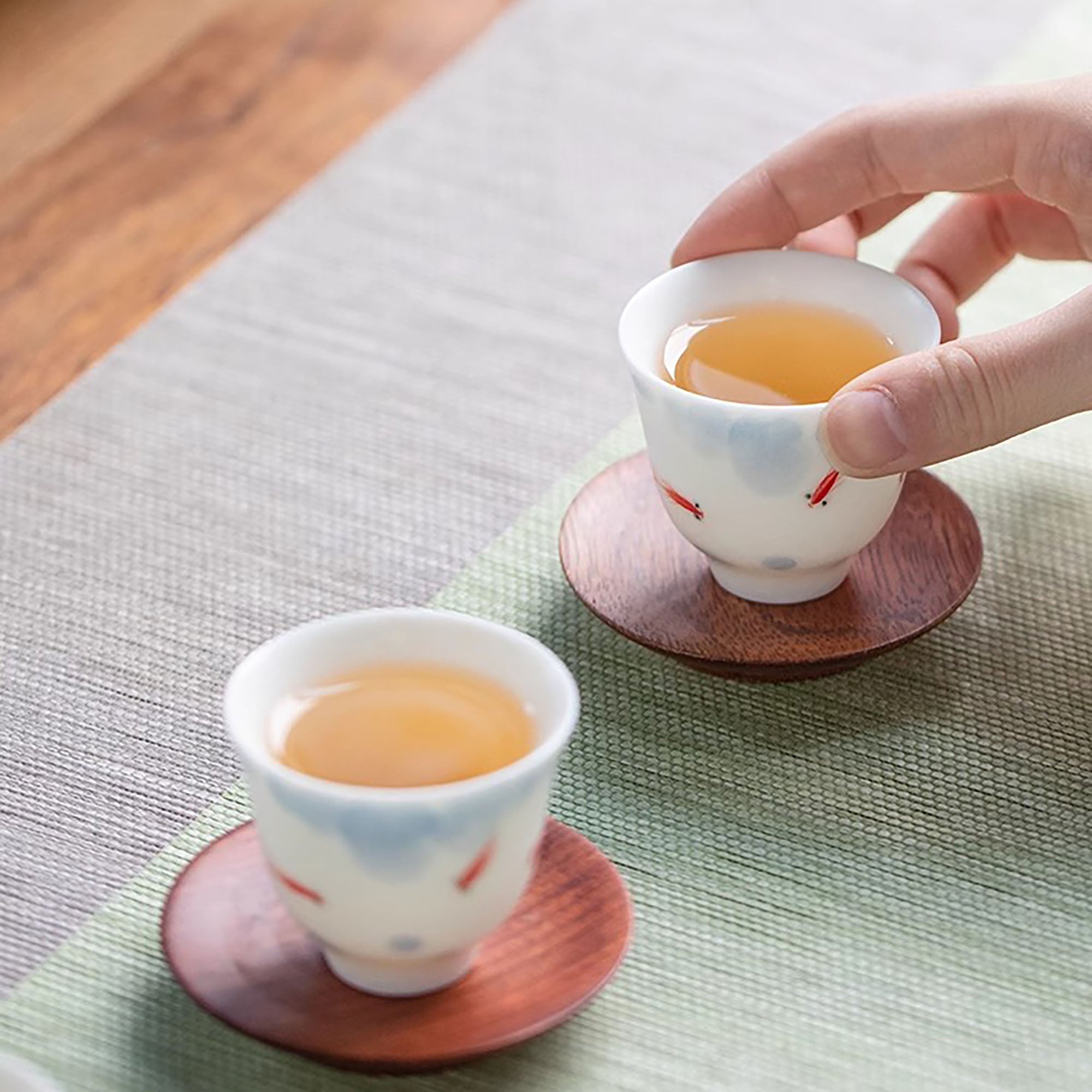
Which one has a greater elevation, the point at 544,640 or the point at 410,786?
the point at 410,786

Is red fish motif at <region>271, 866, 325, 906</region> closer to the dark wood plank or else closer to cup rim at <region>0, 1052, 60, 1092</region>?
cup rim at <region>0, 1052, 60, 1092</region>

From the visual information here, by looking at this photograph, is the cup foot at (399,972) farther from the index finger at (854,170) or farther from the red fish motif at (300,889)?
the index finger at (854,170)

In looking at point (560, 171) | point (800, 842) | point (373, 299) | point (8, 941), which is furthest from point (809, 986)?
point (560, 171)

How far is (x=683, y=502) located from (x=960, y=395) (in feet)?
0.43

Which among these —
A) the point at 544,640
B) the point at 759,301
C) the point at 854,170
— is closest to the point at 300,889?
the point at 544,640

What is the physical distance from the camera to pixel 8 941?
28.8 inches

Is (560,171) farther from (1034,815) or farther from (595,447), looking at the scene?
(1034,815)

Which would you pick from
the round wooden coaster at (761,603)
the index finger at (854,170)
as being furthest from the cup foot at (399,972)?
the index finger at (854,170)

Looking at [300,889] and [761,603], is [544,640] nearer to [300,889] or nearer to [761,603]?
[761,603]

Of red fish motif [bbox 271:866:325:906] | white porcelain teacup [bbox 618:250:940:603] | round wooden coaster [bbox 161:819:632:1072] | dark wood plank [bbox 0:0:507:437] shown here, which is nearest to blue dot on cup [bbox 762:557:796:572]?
white porcelain teacup [bbox 618:250:940:603]

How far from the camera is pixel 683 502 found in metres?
0.86

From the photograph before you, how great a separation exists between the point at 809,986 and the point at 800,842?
0.08m

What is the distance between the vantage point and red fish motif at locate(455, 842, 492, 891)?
2.04 ft

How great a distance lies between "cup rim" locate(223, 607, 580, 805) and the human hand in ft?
0.64
